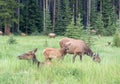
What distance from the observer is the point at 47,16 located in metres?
46.6

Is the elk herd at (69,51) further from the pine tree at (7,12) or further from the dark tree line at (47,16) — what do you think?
the dark tree line at (47,16)

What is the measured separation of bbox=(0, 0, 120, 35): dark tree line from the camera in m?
44.4

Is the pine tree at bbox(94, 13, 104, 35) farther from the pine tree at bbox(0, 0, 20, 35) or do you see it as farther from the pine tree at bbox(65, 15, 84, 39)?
the pine tree at bbox(65, 15, 84, 39)

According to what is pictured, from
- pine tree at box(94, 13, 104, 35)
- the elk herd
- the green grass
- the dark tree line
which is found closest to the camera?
the green grass

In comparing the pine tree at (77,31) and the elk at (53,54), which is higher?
the elk at (53,54)

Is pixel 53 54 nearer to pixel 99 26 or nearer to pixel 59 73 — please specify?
pixel 59 73

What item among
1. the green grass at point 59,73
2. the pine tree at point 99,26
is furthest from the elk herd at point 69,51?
the pine tree at point 99,26

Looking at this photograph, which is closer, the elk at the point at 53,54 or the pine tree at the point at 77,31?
the elk at the point at 53,54

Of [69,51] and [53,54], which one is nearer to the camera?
[53,54]

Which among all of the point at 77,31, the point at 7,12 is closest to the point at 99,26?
the point at 7,12

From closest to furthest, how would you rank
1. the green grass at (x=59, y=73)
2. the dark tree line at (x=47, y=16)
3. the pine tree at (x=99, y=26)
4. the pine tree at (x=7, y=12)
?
the green grass at (x=59, y=73) < the pine tree at (x=7, y=12) < the dark tree line at (x=47, y=16) < the pine tree at (x=99, y=26)

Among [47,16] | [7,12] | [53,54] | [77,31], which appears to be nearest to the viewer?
[53,54]

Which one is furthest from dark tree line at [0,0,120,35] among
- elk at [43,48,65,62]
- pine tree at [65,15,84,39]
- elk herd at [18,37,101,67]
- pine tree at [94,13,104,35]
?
elk at [43,48,65,62]

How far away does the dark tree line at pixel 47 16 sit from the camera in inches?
1747
